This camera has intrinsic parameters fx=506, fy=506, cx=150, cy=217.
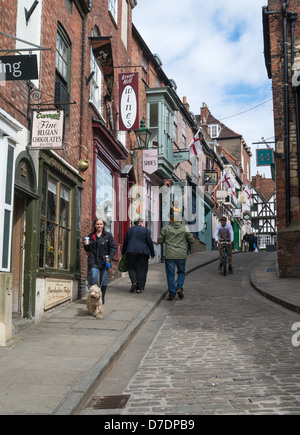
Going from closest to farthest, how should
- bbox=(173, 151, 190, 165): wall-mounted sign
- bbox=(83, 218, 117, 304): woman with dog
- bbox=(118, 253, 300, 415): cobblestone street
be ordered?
bbox=(118, 253, 300, 415): cobblestone street < bbox=(83, 218, 117, 304): woman with dog < bbox=(173, 151, 190, 165): wall-mounted sign

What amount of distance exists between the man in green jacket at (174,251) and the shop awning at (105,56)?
499 centimetres

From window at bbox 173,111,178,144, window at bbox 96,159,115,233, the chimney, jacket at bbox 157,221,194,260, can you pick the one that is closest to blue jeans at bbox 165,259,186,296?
jacket at bbox 157,221,194,260

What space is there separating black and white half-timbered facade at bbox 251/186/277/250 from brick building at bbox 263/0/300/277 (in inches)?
1915

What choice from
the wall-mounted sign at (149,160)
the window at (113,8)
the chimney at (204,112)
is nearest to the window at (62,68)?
the window at (113,8)

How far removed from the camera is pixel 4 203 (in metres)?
6.98

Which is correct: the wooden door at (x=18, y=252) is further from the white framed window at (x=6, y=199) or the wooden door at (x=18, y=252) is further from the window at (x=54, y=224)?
the white framed window at (x=6, y=199)

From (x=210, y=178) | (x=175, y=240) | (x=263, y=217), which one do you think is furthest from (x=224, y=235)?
(x=263, y=217)

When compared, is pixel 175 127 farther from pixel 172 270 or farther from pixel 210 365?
pixel 210 365

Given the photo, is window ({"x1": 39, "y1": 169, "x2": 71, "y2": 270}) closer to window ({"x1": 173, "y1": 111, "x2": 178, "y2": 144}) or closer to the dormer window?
window ({"x1": 173, "y1": 111, "x2": 178, "y2": 144})

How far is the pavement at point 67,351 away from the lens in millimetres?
4434

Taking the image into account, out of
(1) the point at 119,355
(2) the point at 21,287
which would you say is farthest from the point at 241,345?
(2) the point at 21,287

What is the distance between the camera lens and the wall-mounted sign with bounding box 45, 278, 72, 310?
896 cm

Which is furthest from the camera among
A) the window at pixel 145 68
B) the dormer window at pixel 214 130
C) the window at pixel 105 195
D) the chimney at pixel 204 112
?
the dormer window at pixel 214 130

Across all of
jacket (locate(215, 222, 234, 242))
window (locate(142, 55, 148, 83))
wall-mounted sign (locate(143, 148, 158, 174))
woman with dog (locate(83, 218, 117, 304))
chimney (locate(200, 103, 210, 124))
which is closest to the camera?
woman with dog (locate(83, 218, 117, 304))
